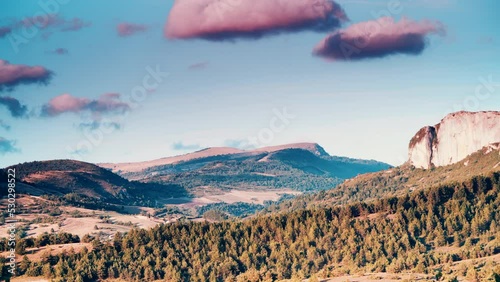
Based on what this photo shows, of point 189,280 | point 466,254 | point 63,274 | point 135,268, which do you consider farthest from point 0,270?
point 466,254

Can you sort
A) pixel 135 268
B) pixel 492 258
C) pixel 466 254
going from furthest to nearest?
pixel 135 268, pixel 466 254, pixel 492 258

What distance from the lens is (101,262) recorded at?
196m

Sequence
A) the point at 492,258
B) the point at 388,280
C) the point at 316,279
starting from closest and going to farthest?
the point at 388,280, the point at 316,279, the point at 492,258

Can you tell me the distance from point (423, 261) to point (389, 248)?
26.9 m

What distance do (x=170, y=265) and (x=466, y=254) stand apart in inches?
3674

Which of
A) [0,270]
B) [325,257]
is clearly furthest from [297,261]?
[0,270]

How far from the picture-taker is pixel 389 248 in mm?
198375

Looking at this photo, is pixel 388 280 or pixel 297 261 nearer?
pixel 388 280

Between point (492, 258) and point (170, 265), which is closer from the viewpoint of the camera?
point (492, 258)

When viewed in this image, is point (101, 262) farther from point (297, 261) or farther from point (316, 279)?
point (316, 279)

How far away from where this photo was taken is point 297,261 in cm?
19662

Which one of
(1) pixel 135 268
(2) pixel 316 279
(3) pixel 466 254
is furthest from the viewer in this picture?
(1) pixel 135 268

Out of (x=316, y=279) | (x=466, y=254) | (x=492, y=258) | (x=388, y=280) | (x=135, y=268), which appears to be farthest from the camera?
(x=135, y=268)

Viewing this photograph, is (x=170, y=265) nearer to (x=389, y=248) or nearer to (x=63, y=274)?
(x=63, y=274)
